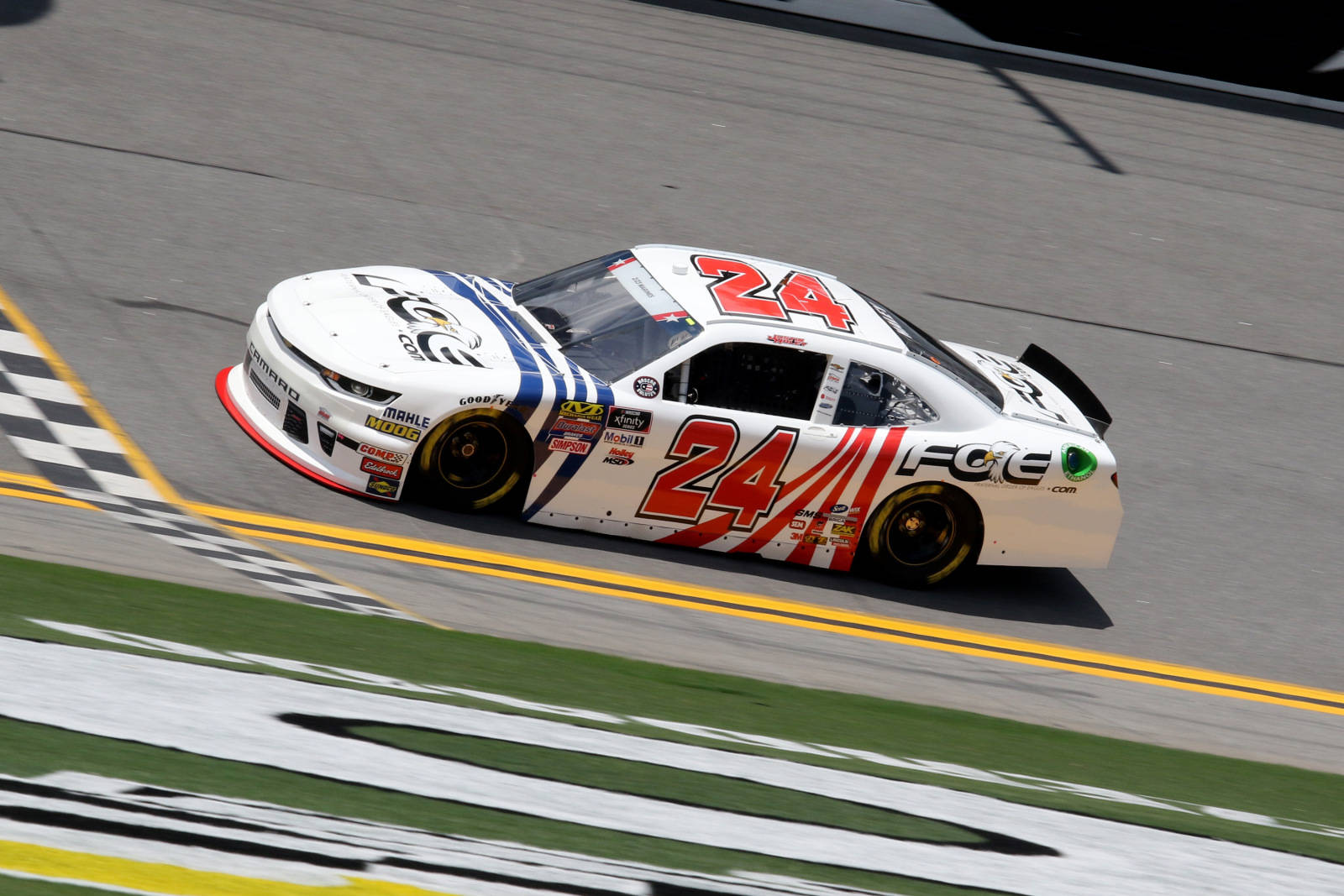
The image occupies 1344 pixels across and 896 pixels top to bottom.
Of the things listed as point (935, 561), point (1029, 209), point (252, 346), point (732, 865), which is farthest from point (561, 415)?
point (1029, 209)

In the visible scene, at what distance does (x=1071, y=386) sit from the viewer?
8.55 meters

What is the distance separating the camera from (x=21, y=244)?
9242 millimetres

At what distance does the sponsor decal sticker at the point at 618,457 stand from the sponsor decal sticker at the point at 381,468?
105 centimetres

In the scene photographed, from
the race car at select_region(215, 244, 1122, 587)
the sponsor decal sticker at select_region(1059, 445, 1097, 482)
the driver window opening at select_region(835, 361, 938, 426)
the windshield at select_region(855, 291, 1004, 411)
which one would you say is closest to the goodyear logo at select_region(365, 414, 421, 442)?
the race car at select_region(215, 244, 1122, 587)

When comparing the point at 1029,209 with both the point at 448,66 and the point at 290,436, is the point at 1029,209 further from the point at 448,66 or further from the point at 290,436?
the point at 290,436

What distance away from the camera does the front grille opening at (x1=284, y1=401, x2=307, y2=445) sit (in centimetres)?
716

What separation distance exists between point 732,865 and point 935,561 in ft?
15.9

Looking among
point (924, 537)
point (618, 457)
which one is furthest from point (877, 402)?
point (618, 457)

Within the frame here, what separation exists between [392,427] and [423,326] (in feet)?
2.22

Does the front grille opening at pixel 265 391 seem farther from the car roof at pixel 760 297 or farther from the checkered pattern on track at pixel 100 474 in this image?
the car roof at pixel 760 297

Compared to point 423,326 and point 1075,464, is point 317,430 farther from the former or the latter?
point 1075,464

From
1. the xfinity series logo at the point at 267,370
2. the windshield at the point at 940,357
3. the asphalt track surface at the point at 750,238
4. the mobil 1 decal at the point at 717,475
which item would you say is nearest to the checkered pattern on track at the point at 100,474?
the asphalt track surface at the point at 750,238

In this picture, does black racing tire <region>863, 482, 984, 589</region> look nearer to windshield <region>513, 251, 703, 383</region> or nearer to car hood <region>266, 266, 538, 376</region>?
windshield <region>513, 251, 703, 383</region>

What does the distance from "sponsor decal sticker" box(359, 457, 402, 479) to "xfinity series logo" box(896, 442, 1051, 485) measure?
104 inches
